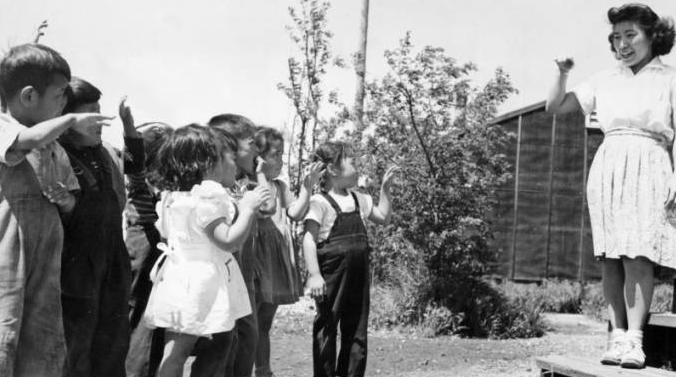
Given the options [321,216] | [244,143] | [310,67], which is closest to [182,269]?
[244,143]

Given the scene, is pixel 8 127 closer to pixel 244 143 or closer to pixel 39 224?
pixel 39 224

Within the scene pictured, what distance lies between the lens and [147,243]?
457 cm

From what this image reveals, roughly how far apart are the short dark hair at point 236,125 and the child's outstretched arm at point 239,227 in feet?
3.60

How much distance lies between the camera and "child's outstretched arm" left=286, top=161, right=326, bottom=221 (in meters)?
5.08

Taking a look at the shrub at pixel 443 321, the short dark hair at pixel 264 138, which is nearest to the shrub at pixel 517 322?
the shrub at pixel 443 321

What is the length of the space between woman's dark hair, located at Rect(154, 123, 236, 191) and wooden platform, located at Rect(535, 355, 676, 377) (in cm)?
190

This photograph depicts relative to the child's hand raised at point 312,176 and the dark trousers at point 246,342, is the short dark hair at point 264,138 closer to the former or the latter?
the child's hand raised at point 312,176

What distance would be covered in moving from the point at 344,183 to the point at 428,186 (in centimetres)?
501

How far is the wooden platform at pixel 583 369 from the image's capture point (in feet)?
12.7

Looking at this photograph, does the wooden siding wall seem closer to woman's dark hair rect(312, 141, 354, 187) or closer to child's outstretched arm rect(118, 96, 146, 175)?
woman's dark hair rect(312, 141, 354, 187)

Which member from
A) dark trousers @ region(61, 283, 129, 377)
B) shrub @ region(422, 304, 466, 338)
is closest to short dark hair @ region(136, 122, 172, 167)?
dark trousers @ region(61, 283, 129, 377)

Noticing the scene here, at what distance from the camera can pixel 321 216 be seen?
5277 millimetres

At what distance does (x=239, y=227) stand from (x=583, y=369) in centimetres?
171

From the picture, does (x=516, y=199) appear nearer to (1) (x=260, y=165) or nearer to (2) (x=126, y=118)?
(1) (x=260, y=165)
